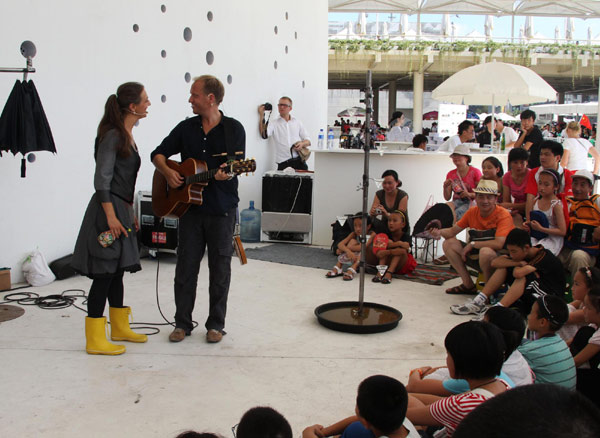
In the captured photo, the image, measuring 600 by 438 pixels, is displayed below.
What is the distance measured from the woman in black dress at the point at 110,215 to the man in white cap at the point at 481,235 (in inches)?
121

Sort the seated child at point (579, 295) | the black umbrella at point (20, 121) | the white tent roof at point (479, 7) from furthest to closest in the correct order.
Answer: the white tent roof at point (479, 7), the black umbrella at point (20, 121), the seated child at point (579, 295)

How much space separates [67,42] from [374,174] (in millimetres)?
4004

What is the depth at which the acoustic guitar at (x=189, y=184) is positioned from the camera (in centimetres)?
409

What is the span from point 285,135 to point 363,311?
5.05 meters

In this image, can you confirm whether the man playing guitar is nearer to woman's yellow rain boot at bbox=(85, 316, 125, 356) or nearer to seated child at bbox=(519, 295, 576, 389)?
woman's yellow rain boot at bbox=(85, 316, 125, 356)

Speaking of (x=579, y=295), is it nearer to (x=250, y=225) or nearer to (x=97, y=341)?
(x=97, y=341)

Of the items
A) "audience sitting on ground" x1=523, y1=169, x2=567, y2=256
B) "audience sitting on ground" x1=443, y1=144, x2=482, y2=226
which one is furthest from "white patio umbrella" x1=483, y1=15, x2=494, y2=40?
"audience sitting on ground" x1=523, y1=169, x2=567, y2=256

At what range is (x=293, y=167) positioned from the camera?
9609mm

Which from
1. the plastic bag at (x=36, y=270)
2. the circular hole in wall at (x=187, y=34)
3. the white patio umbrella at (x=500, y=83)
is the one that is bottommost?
the plastic bag at (x=36, y=270)

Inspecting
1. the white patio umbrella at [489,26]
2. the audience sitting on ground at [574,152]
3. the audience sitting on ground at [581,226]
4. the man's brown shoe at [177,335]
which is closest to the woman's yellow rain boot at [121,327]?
the man's brown shoe at [177,335]

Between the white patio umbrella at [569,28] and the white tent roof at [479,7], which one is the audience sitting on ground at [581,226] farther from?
the white patio umbrella at [569,28]

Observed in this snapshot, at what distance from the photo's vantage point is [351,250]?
685cm

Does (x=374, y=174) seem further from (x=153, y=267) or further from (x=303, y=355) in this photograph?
(x=303, y=355)

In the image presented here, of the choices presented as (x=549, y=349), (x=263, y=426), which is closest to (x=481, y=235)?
(x=549, y=349)
